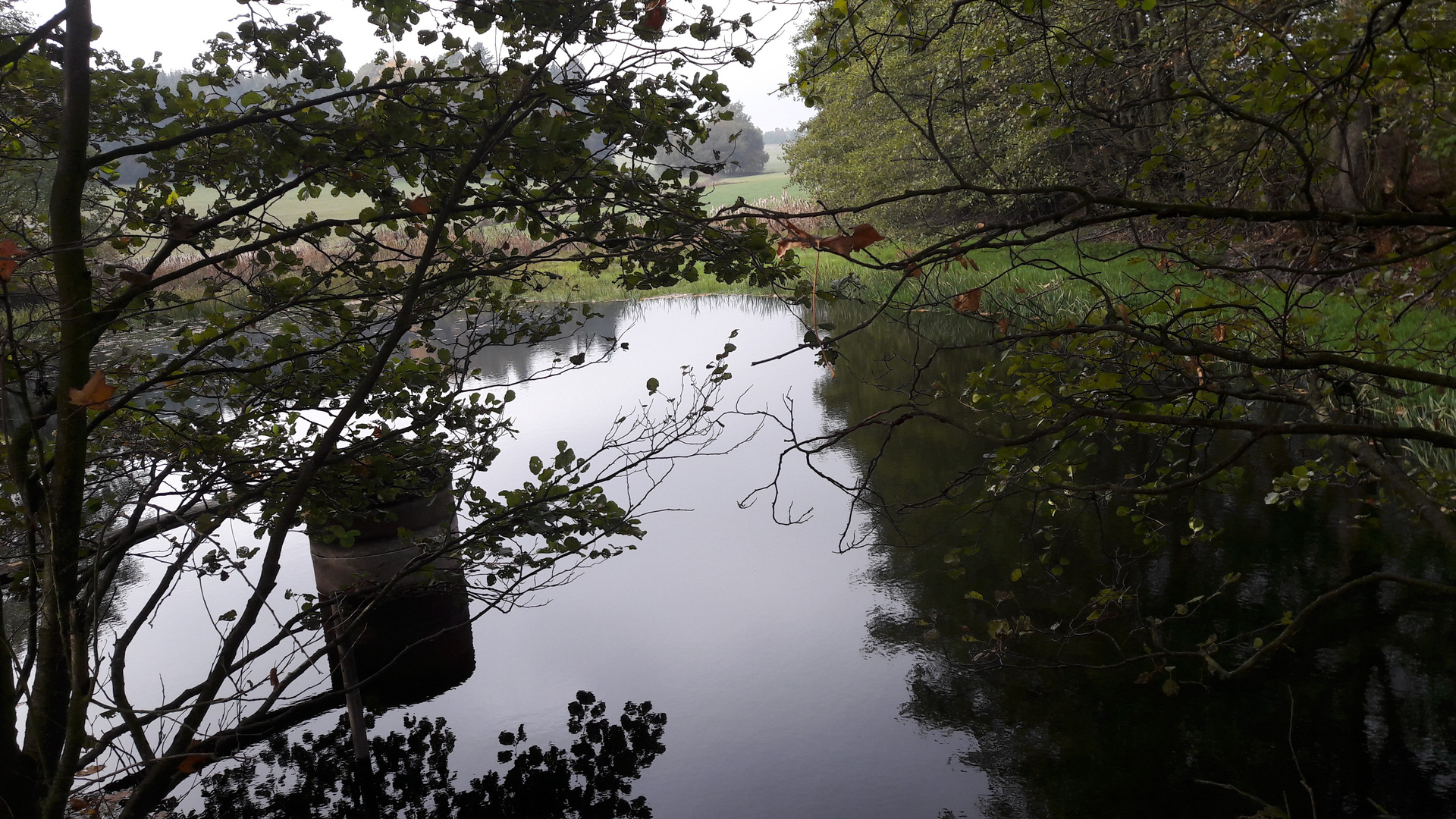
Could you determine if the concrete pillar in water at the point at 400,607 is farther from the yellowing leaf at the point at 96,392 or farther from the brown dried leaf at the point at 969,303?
the brown dried leaf at the point at 969,303

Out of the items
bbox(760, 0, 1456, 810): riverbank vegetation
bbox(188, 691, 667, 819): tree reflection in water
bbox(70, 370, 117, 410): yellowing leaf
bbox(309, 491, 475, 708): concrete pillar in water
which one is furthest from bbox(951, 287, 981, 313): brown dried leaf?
bbox(188, 691, 667, 819): tree reflection in water

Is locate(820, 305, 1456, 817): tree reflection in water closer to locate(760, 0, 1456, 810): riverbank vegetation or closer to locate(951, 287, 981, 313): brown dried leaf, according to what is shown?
locate(760, 0, 1456, 810): riverbank vegetation

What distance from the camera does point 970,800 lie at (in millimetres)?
5359

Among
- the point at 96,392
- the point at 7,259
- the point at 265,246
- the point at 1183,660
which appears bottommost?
the point at 1183,660

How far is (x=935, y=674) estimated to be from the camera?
22.4 feet

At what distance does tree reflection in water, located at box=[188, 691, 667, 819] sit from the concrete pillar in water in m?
0.46

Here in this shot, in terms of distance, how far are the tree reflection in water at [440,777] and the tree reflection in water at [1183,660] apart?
193cm

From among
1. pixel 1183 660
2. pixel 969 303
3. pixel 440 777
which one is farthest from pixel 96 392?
pixel 1183 660

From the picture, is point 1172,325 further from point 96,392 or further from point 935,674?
point 96,392

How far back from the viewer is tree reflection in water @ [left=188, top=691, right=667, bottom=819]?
5.64m

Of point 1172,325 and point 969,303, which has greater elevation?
point 1172,325

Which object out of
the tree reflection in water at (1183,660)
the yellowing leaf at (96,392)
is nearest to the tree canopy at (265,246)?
the yellowing leaf at (96,392)

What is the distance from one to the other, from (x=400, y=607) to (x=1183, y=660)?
556 centimetres

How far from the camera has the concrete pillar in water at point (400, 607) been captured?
6125 millimetres
